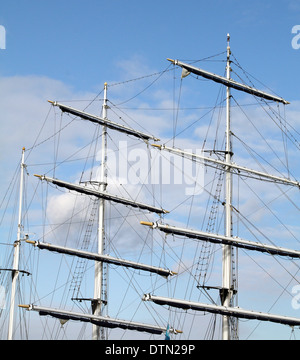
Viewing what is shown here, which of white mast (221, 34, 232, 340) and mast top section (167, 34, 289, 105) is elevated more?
mast top section (167, 34, 289, 105)

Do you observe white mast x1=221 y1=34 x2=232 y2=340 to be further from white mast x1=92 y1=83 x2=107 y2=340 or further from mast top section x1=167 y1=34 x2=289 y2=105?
white mast x1=92 y1=83 x2=107 y2=340

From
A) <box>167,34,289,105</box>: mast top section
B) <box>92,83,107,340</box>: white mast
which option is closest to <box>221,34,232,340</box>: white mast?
<box>167,34,289,105</box>: mast top section

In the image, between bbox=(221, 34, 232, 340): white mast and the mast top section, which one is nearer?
bbox=(221, 34, 232, 340): white mast

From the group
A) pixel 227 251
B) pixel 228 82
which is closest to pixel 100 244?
pixel 227 251

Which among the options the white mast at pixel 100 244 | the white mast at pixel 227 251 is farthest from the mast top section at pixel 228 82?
the white mast at pixel 100 244

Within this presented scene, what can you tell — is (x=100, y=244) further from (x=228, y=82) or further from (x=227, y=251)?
(x=228, y=82)

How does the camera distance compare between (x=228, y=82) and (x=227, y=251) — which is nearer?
(x=227, y=251)

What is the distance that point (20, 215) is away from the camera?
56.3 metres

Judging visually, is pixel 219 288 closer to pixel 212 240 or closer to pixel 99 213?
pixel 212 240

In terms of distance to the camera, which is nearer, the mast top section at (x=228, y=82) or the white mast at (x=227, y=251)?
the white mast at (x=227, y=251)

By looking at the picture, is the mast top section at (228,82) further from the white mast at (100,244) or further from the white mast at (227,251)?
the white mast at (100,244)

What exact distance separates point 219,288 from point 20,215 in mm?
15583

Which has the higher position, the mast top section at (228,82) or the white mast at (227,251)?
the mast top section at (228,82)
